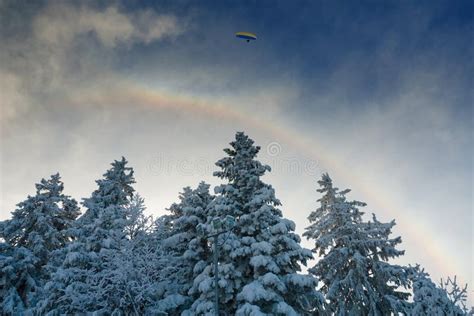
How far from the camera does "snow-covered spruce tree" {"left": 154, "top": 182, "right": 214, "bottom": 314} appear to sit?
16.5m

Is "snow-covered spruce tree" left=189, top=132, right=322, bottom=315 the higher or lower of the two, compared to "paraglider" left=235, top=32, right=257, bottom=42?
lower

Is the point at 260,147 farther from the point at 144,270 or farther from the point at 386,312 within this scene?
the point at 386,312

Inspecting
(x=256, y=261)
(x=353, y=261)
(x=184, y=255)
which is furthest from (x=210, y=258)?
(x=353, y=261)

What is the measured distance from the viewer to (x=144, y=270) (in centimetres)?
1577

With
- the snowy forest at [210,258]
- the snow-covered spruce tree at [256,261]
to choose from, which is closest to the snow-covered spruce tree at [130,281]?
the snowy forest at [210,258]

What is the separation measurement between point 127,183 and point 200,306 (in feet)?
37.2

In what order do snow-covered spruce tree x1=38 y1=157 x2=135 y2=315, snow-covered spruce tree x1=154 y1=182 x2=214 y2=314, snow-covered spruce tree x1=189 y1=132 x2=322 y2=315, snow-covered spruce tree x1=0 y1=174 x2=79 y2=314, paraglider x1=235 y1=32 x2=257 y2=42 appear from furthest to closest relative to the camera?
paraglider x1=235 y1=32 x2=257 y2=42 < snow-covered spruce tree x1=0 y1=174 x2=79 y2=314 < snow-covered spruce tree x1=154 y1=182 x2=214 y2=314 < snow-covered spruce tree x1=38 y1=157 x2=135 y2=315 < snow-covered spruce tree x1=189 y1=132 x2=322 y2=315

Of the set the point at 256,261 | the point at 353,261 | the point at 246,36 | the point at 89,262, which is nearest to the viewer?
the point at 256,261

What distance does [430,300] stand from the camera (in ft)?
50.1

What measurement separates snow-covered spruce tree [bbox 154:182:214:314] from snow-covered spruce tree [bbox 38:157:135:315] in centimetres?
266

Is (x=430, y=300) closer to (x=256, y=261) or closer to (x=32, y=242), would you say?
(x=256, y=261)

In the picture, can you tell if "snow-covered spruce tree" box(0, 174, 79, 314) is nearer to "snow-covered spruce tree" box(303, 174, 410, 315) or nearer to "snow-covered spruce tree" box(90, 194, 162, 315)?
"snow-covered spruce tree" box(90, 194, 162, 315)

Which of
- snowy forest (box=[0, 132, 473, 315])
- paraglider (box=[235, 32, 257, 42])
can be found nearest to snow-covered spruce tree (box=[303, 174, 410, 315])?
snowy forest (box=[0, 132, 473, 315])

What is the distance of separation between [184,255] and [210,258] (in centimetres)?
156
